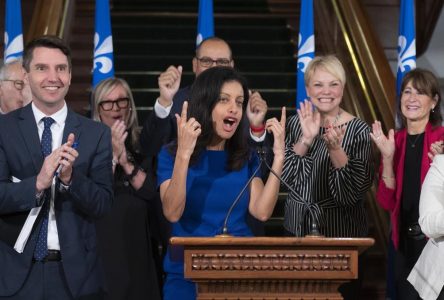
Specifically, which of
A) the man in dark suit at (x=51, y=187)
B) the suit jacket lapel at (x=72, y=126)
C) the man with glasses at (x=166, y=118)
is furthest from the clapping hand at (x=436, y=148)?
the suit jacket lapel at (x=72, y=126)

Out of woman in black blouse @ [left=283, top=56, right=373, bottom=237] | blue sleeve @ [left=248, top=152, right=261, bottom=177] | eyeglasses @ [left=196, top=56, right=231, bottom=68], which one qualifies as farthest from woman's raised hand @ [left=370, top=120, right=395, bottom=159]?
blue sleeve @ [left=248, top=152, right=261, bottom=177]

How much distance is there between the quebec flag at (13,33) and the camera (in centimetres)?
768

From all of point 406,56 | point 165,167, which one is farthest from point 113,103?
point 406,56

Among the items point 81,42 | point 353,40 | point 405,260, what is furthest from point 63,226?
point 81,42

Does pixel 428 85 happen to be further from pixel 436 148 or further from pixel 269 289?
pixel 269 289

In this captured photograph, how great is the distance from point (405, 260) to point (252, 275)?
1.84m

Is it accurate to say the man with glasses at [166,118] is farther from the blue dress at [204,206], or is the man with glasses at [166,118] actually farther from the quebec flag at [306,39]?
the quebec flag at [306,39]

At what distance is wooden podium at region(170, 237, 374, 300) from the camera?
12.8 ft

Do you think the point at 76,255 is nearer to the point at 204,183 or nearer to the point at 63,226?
the point at 63,226

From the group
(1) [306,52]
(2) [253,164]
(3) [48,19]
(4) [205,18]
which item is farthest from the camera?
(3) [48,19]

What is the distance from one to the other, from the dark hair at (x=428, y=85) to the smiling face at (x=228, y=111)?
146 cm

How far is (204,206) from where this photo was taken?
4457 millimetres

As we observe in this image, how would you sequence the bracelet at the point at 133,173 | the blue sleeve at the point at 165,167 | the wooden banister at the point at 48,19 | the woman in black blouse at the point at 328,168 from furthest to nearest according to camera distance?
the wooden banister at the point at 48,19, the bracelet at the point at 133,173, the woman in black blouse at the point at 328,168, the blue sleeve at the point at 165,167

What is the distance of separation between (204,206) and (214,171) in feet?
0.56
